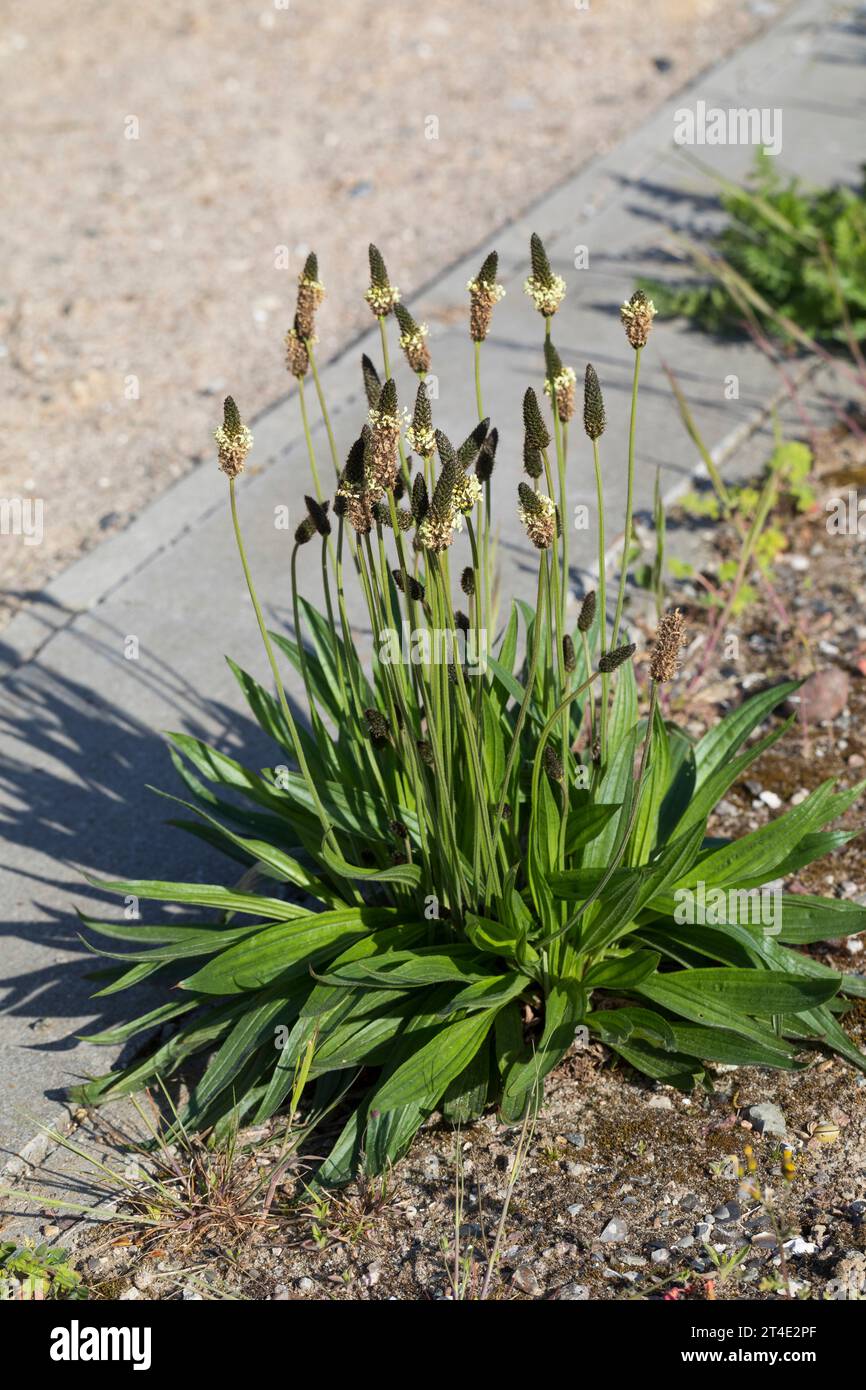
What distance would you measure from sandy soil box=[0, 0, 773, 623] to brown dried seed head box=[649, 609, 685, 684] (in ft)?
10.7

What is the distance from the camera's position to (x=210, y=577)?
4.97 metres

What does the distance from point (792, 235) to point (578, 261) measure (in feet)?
3.01

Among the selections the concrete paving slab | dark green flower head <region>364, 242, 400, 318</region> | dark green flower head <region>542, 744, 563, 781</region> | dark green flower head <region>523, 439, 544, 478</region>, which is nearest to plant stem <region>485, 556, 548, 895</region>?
dark green flower head <region>542, 744, 563, 781</region>

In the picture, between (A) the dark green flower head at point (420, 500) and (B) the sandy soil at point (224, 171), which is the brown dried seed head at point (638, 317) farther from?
(B) the sandy soil at point (224, 171)

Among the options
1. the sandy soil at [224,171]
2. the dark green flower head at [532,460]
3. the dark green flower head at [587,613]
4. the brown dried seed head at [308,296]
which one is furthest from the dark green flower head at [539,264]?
the sandy soil at [224,171]

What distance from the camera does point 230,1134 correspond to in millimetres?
3051

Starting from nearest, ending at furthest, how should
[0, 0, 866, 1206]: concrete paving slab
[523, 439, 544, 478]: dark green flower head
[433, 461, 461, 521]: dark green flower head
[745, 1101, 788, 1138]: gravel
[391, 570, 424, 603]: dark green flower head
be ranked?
1. [433, 461, 461, 521]: dark green flower head
2. [523, 439, 544, 478]: dark green flower head
3. [391, 570, 424, 603]: dark green flower head
4. [745, 1101, 788, 1138]: gravel
5. [0, 0, 866, 1206]: concrete paving slab

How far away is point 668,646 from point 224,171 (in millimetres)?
6059

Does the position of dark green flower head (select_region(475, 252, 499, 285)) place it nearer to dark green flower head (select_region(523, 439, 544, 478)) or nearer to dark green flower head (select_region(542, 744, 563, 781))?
dark green flower head (select_region(523, 439, 544, 478))

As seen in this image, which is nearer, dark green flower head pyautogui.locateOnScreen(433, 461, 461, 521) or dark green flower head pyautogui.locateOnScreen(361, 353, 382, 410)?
dark green flower head pyautogui.locateOnScreen(433, 461, 461, 521)

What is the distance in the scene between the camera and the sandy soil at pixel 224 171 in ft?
19.8

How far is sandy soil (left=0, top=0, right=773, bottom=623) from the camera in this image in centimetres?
603

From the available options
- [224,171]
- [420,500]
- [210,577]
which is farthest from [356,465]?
[224,171]
